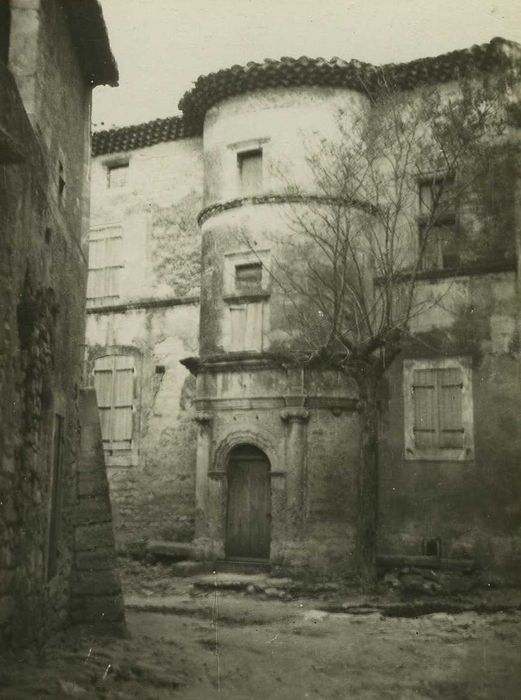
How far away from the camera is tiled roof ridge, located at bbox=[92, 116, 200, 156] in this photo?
17.3 m

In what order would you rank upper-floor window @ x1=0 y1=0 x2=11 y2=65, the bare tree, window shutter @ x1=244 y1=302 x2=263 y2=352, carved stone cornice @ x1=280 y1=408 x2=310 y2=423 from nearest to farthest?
upper-floor window @ x1=0 y1=0 x2=11 y2=65, the bare tree, carved stone cornice @ x1=280 y1=408 x2=310 y2=423, window shutter @ x1=244 y1=302 x2=263 y2=352

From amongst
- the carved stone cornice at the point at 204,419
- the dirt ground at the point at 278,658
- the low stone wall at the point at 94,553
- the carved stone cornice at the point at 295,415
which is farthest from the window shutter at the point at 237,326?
the low stone wall at the point at 94,553

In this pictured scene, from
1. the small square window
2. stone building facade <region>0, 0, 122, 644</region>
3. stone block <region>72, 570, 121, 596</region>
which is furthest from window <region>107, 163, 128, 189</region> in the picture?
stone block <region>72, 570, 121, 596</region>

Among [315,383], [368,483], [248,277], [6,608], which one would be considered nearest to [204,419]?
[315,383]

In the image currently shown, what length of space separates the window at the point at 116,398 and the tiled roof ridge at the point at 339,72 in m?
→ 6.59

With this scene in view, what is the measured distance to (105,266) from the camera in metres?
18.0

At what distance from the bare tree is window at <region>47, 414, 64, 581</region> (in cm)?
565

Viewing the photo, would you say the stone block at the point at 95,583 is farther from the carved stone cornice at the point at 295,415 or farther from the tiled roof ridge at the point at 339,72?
the tiled roof ridge at the point at 339,72

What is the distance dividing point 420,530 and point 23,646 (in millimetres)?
9017

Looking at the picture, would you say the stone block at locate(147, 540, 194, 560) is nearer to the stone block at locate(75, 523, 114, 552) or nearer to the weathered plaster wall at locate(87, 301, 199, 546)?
the weathered plaster wall at locate(87, 301, 199, 546)

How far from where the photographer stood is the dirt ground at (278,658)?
20.2 ft

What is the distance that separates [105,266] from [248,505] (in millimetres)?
7091

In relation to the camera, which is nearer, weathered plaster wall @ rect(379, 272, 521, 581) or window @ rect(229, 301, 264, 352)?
weathered plaster wall @ rect(379, 272, 521, 581)

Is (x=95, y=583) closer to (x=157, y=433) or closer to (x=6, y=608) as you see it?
(x=6, y=608)
